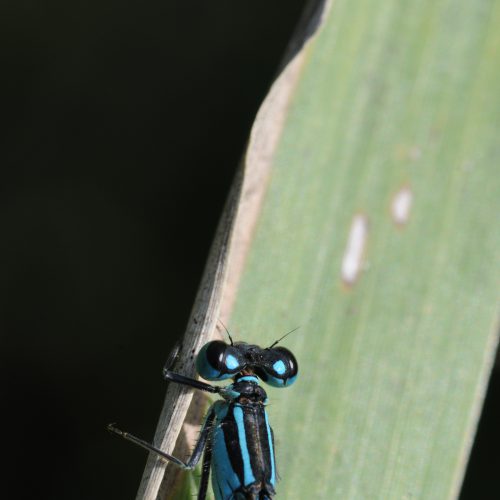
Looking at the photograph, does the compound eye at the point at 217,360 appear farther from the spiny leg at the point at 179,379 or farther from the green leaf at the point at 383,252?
the green leaf at the point at 383,252

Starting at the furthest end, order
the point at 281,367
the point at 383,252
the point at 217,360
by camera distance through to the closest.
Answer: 1. the point at 383,252
2. the point at 281,367
3. the point at 217,360

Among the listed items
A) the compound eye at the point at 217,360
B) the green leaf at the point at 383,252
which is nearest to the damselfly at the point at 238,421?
the compound eye at the point at 217,360

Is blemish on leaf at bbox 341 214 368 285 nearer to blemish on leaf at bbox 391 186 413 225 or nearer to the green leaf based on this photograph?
the green leaf

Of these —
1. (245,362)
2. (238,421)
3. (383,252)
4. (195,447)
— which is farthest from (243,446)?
(383,252)

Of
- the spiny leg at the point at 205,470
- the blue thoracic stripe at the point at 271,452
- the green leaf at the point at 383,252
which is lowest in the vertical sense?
the spiny leg at the point at 205,470

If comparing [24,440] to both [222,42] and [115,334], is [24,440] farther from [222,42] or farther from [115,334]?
[222,42]

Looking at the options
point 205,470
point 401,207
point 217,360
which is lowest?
point 205,470

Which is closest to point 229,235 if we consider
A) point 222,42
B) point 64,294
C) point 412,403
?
point 412,403

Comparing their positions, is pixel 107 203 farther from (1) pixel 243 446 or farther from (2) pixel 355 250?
(1) pixel 243 446
